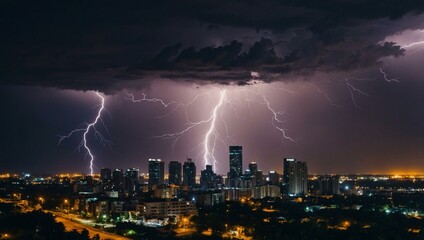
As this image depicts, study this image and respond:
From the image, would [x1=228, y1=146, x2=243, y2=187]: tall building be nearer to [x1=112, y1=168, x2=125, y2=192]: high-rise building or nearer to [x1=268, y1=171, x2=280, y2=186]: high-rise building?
[x1=268, y1=171, x2=280, y2=186]: high-rise building

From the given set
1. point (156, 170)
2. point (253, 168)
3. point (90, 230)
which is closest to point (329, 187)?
point (253, 168)

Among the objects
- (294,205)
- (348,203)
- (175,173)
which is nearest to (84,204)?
(294,205)

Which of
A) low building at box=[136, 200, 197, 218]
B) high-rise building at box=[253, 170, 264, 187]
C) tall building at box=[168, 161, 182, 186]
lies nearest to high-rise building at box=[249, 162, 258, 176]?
high-rise building at box=[253, 170, 264, 187]

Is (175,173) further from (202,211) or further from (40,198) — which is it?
(202,211)

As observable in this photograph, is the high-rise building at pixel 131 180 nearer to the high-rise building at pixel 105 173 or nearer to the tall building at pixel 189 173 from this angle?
the high-rise building at pixel 105 173

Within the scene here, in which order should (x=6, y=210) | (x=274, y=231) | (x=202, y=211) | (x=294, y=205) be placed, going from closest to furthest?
1. (x=274, y=231)
2. (x=6, y=210)
3. (x=202, y=211)
4. (x=294, y=205)

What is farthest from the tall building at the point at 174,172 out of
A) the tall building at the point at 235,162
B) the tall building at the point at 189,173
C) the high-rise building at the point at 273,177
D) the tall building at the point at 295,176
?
the tall building at the point at 295,176
